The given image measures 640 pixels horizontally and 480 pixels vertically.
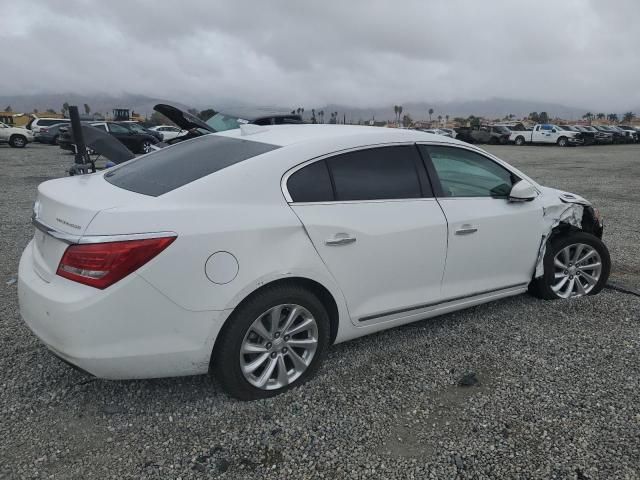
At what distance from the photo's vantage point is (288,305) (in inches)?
116

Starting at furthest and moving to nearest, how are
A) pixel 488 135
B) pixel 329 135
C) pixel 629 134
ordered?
1. pixel 629 134
2. pixel 488 135
3. pixel 329 135

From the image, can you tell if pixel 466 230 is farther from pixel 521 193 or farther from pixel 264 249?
pixel 264 249

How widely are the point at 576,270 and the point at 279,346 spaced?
9.77ft

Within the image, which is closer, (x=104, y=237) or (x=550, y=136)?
(x=104, y=237)

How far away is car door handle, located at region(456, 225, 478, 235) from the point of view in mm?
3620

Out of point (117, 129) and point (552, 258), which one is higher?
point (552, 258)

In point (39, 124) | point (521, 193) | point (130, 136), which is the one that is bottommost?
point (39, 124)

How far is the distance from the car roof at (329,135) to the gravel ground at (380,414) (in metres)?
1.44

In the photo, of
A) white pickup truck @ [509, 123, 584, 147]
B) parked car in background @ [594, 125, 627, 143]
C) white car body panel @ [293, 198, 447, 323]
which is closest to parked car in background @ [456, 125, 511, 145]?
white pickup truck @ [509, 123, 584, 147]

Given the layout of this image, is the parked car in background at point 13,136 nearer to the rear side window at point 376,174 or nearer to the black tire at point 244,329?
the rear side window at point 376,174

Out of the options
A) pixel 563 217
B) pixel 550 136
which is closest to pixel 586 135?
pixel 550 136

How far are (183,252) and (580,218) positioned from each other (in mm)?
3551

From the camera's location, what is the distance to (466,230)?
3.66 m

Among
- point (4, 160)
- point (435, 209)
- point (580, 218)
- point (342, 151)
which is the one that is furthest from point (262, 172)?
point (4, 160)
